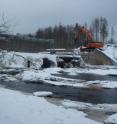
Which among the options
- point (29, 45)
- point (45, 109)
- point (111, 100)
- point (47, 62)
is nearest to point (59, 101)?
point (111, 100)

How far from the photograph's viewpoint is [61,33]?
125875 mm

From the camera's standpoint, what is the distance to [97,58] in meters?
68.4

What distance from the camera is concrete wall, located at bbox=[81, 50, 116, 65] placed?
68.3 metres

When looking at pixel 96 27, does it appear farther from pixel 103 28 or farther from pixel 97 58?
pixel 97 58

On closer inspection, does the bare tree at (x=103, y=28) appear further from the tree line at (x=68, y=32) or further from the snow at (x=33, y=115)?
the snow at (x=33, y=115)

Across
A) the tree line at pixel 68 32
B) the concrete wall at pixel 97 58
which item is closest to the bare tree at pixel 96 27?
the tree line at pixel 68 32

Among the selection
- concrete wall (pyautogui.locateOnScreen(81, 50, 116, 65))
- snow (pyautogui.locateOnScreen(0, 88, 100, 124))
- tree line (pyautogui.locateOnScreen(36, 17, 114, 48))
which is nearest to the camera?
snow (pyautogui.locateOnScreen(0, 88, 100, 124))

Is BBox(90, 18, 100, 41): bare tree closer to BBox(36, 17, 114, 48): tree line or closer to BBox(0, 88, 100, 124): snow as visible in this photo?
BBox(36, 17, 114, 48): tree line

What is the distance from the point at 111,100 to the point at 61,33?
104630 millimetres

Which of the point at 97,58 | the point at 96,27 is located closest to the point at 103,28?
the point at 96,27

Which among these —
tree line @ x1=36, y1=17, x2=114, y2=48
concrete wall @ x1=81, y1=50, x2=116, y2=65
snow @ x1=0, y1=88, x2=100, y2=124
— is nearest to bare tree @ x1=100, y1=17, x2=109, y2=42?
tree line @ x1=36, y1=17, x2=114, y2=48

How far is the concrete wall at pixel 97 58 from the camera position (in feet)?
224

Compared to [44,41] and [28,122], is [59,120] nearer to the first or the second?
[28,122]

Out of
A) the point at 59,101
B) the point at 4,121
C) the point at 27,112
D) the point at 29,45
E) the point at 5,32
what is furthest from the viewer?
the point at 29,45
